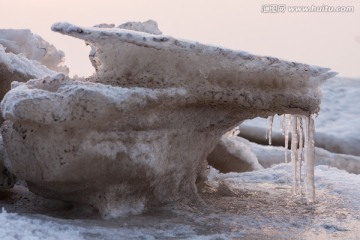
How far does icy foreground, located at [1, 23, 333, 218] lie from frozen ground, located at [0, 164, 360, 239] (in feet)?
0.46

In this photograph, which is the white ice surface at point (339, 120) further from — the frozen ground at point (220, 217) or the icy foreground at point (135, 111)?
the icy foreground at point (135, 111)

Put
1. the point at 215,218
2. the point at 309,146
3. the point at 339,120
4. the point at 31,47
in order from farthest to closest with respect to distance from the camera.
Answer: the point at 339,120 < the point at 31,47 < the point at 309,146 < the point at 215,218

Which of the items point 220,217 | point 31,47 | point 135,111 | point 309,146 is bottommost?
point 220,217

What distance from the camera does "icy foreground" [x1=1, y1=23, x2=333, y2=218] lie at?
2312mm

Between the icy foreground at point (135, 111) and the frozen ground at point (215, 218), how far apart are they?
139 millimetres

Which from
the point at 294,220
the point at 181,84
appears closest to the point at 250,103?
the point at 181,84

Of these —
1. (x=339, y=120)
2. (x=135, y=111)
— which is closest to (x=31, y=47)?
(x=135, y=111)

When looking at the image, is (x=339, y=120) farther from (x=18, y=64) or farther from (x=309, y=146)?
(x=18, y=64)

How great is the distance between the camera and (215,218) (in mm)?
2650

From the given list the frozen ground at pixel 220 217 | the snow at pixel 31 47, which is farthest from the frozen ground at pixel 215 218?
the snow at pixel 31 47

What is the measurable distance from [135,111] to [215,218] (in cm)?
63

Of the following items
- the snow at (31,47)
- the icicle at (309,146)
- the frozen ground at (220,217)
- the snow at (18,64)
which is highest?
the snow at (31,47)

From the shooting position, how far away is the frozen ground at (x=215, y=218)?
220cm

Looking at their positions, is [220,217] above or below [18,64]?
below
